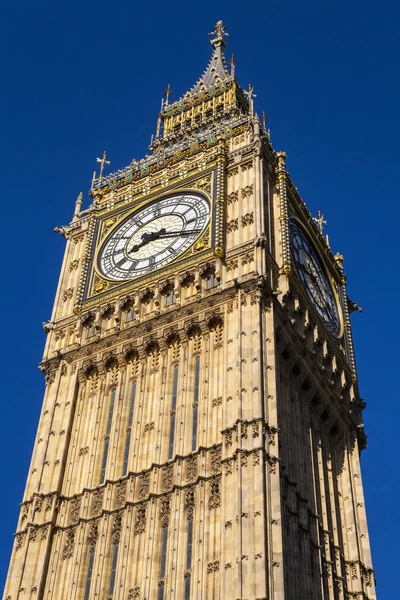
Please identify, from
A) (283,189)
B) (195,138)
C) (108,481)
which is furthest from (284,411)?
(195,138)

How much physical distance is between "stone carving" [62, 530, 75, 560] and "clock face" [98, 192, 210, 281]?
1305 cm

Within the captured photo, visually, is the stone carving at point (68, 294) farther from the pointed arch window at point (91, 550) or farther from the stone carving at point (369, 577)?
the stone carving at point (369, 577)

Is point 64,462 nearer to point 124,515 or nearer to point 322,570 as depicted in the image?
point 124,515

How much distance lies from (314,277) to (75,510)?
16.9 m

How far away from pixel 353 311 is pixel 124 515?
21.6 metres

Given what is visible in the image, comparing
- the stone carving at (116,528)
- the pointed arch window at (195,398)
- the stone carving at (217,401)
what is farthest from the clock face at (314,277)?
the stone carving at (116,528)

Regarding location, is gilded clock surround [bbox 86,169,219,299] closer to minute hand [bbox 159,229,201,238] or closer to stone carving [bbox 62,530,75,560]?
minute hand [bbox 159,229,201,238]

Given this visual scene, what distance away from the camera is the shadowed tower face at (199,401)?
37.6 metres

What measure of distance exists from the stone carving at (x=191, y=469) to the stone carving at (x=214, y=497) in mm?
1073

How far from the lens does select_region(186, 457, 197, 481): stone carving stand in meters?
39.3

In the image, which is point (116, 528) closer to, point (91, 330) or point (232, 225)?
point (91, 330)

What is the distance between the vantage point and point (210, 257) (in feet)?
153

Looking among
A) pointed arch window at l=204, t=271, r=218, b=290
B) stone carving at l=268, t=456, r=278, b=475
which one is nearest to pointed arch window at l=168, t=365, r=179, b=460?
pointed arch window at l=204, t=271, r=218, b=290

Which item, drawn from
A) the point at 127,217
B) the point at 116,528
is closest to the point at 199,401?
the point at 116,528
